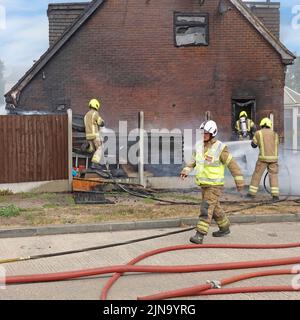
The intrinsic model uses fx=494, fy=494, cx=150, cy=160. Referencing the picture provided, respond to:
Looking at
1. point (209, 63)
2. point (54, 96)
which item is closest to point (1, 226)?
point (54, 96)

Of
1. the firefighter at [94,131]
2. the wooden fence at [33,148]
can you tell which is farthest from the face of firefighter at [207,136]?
the wooden fence at [33,148]

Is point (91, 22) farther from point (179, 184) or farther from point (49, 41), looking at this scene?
point (179, 184)

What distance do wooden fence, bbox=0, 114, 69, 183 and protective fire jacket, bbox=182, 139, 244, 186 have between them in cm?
522

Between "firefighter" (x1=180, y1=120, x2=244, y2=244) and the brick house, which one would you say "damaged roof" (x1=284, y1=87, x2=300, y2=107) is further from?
"firefighter" (x1=180, y1=120, x2=244, y2=244)

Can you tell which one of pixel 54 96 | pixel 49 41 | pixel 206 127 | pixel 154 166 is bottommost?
pixel 154 166

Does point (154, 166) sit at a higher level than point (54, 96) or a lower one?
lower

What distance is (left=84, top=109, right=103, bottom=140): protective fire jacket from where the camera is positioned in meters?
11.3

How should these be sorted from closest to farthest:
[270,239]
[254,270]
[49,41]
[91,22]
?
[254,270] → [270,239] → [91,22] → [49,41]

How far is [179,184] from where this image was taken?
1237 centimetres

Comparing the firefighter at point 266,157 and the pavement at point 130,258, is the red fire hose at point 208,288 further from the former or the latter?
the firefighter at point 266,157

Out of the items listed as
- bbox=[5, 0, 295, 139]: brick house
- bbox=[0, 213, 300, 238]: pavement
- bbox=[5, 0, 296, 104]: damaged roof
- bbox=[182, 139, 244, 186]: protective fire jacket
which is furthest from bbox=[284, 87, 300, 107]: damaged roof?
bbox=[182, 139, 244, 186]: protective fire jacket

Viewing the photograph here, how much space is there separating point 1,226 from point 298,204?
575cm

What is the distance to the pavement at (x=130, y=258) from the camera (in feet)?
15.5

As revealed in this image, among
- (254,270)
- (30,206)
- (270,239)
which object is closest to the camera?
(254,270)
